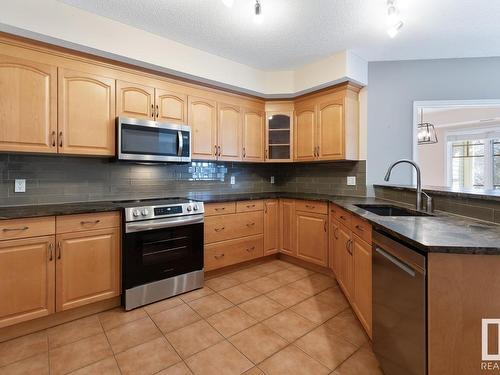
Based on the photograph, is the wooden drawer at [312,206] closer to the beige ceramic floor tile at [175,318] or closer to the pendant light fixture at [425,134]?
the beige ceramic floor tile at [175,318]

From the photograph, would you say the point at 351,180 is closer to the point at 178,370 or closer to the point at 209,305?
the point at 209,305

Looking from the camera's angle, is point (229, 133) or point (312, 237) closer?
point (312, 237)

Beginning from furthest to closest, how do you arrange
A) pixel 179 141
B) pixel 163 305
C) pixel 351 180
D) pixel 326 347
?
1. pixel 351 180
2. pixel 179 141
3. pixel 163 305
4. pixel 326 347

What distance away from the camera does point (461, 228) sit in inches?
53.5

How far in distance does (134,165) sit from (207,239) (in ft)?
3.81

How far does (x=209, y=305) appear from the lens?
90.7 inches

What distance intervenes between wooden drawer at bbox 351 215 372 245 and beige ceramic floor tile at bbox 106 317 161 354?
166 centimetres

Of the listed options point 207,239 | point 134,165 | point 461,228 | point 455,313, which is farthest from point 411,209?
point 134,165

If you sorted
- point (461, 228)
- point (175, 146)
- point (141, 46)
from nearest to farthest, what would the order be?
1. point (461, 228)
2. point (141, 46)
3. point (175, 146)

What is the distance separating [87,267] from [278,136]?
2.73m

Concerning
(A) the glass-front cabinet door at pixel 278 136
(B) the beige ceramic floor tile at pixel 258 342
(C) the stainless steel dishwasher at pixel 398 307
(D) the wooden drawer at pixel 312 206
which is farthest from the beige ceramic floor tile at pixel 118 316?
(A) the glass-front cabinet door at pixel 278 136

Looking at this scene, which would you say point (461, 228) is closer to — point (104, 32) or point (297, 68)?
point (297, 68)

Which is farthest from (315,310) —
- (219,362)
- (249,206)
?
(249,206)

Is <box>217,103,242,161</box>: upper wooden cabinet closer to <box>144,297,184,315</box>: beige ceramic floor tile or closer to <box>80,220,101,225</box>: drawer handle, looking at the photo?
<box>80,220,101,225</box>: drawer handle
